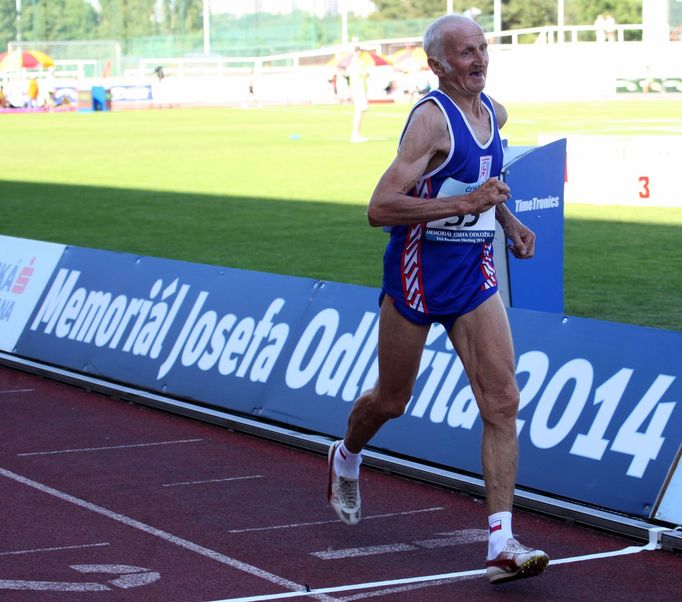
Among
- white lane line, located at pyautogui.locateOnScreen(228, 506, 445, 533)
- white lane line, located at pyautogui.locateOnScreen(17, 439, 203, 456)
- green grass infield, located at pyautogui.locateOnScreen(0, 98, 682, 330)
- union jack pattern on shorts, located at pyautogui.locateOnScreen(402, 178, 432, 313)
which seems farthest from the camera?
green grass infield, located at pyautogui.locateOnScreen(0, 98, 682, 330)

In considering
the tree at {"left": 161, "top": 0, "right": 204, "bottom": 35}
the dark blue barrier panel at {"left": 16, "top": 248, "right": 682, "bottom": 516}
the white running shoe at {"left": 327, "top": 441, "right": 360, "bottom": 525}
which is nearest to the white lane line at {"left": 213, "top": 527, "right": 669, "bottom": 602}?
the dark blue barrier panel at {"left": 16, "top": 248, "right": 682, "bottom": 516}

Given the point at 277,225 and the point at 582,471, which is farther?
the point at 277,225

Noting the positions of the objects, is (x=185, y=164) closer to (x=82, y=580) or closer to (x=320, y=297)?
(x=320, y=297)

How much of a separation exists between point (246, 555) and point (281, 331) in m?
2.61

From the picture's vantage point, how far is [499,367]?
521 cm

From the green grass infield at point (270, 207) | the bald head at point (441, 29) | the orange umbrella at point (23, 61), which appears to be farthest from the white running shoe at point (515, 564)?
the orange umbrella at point (23, 61)

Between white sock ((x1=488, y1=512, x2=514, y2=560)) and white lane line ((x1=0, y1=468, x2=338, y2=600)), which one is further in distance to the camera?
white lane line ((x1=0, y1=468, x2=338, y2=600))

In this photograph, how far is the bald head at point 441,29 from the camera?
5145 mm

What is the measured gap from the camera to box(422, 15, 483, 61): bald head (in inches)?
203

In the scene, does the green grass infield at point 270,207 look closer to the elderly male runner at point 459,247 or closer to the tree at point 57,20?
the elderly male runner at point 459,247

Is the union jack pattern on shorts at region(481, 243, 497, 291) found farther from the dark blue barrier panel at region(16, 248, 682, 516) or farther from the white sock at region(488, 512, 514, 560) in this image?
the dark blue barrier panel at region(16, 248, 682, 516)

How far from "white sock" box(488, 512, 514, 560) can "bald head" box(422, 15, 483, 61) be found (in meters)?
1.76

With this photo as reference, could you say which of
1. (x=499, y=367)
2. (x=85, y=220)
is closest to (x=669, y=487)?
(x=499, y=367)

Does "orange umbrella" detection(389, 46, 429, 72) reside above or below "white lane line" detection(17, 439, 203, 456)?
above
